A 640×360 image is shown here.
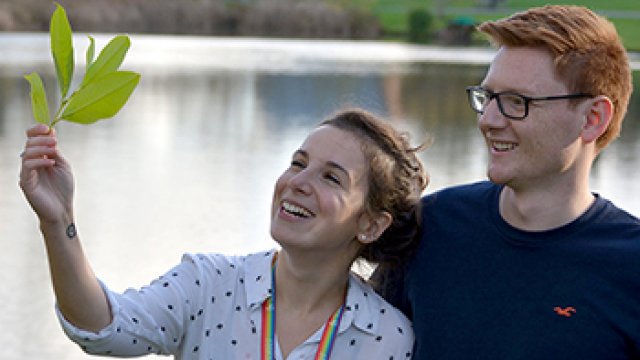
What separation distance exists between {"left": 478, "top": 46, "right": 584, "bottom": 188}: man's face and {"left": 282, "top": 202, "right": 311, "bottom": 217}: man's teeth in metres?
0.44

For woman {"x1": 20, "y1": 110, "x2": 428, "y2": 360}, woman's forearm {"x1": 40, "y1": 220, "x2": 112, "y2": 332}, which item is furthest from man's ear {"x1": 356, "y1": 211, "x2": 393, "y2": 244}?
woman's forearm {"x1": 40, "y1": 220, "x2": 112, "y2": 332}

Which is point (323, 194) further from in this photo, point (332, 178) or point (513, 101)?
point (513, 101)

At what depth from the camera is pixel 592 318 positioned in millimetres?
2852

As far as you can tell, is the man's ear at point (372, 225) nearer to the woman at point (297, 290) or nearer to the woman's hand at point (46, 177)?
the woman at point (297, 290)

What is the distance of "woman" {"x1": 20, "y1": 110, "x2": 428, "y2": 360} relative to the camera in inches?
109

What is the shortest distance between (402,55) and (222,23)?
16.1 m

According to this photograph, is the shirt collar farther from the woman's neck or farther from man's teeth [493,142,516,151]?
man's teeth [493,142,516,151]

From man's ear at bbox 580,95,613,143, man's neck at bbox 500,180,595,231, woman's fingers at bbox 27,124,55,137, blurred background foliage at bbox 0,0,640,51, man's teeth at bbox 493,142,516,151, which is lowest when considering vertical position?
man's neck at bbox 500,180,595,231

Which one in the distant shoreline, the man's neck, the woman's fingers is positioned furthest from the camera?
the distant shoreline

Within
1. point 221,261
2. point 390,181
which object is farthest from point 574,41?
point 221,261

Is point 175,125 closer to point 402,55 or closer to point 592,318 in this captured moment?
point 592,318

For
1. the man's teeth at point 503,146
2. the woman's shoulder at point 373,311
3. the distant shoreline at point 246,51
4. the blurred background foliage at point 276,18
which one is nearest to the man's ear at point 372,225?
the woman's shoulder at point 373,311

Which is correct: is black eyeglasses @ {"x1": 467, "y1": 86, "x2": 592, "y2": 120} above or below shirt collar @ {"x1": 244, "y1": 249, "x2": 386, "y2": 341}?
above

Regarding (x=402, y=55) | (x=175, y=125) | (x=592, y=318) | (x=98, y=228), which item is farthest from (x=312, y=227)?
(x=402, y=55)
